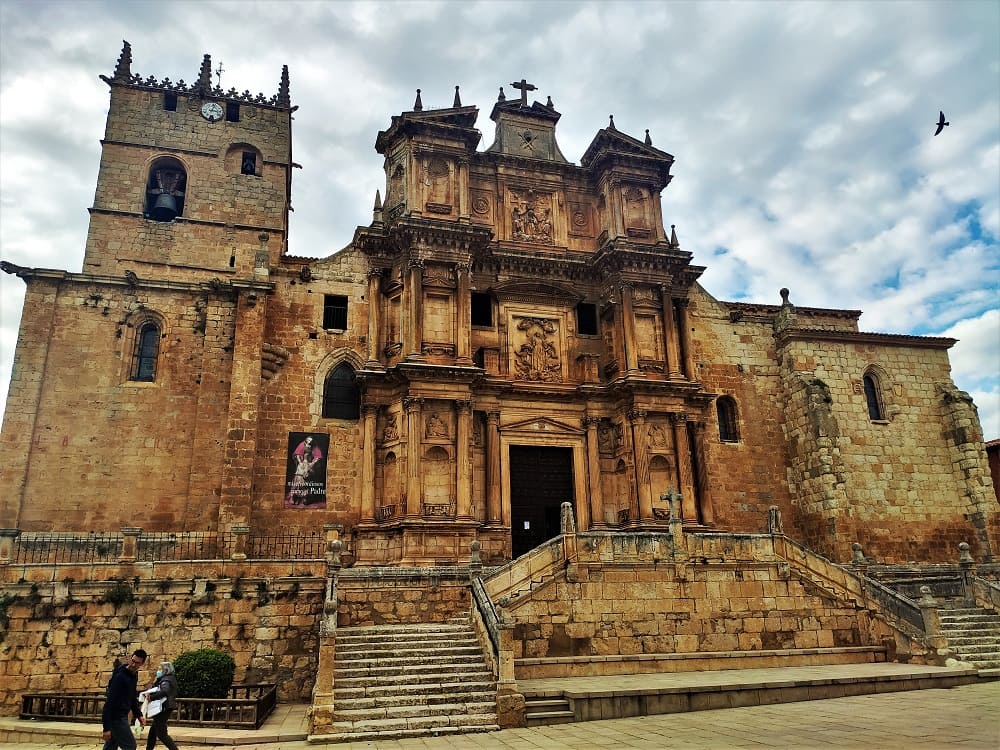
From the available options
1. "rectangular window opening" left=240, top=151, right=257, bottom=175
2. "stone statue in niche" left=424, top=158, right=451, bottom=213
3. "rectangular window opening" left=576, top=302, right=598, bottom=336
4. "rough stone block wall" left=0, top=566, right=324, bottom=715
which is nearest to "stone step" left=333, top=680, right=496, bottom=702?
"rough stone block wall" left=0, top=566, right=324, bottom=715

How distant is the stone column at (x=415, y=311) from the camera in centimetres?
2234

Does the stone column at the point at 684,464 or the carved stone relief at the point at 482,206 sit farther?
the carved stone relief at the point at 482,206

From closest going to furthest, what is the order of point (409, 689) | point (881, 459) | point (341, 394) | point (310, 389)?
point (409, 689), point (310, 389), point (341, 394), point (881, 459)

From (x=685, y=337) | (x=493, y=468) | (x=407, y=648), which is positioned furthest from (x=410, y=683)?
(x=685, y=337)

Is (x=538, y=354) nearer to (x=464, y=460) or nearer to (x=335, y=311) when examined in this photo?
(x=464, y=460)

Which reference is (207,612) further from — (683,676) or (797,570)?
(797,570)

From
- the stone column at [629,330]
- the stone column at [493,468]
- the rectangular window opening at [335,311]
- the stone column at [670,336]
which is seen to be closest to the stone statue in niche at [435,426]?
the stone column at [493,468]

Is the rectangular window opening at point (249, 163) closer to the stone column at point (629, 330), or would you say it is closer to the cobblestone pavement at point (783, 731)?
the stone column at point (629, 330)

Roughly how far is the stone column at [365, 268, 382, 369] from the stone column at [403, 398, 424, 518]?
6.77ft

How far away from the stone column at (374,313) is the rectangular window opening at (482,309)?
3.15m

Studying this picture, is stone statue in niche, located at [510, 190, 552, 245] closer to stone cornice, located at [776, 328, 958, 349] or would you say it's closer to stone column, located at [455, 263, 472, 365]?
stone column, located at [455, 263, 472, 365]

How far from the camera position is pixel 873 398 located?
26.9m

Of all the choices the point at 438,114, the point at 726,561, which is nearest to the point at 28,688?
the point at 726,561

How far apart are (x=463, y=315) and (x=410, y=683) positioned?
40.0 ft
